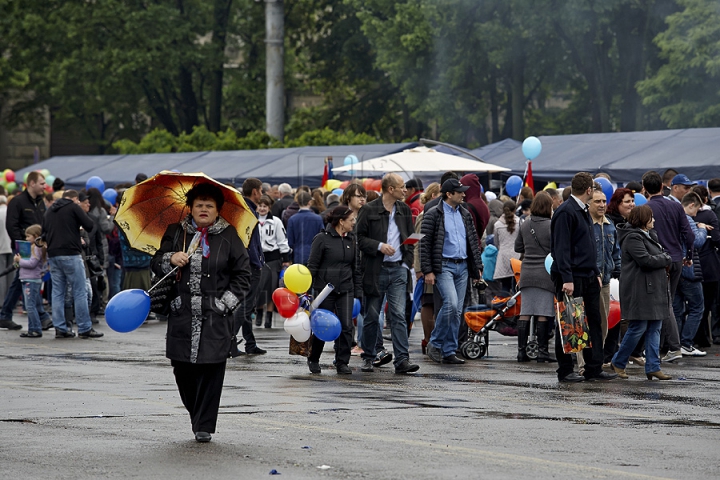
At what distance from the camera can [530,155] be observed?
997 inches

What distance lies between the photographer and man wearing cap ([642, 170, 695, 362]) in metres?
14.1

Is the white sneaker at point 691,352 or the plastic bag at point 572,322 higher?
the plastic bag at point 572,322

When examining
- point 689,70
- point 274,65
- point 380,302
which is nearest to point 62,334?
point 380,302

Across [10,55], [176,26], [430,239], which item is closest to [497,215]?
[430,239]

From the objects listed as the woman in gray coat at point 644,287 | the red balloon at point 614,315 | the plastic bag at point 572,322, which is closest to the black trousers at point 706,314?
the red balloon at point 614,315

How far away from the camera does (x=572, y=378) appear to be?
12359mm

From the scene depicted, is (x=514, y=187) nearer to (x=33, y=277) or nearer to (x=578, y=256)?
(x=33, y=277)

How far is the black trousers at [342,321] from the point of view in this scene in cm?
1316

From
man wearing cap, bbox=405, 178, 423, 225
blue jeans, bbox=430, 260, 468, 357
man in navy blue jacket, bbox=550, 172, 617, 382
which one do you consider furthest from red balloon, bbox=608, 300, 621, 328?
man wearing cap, bbox=405, 178, 423, 225

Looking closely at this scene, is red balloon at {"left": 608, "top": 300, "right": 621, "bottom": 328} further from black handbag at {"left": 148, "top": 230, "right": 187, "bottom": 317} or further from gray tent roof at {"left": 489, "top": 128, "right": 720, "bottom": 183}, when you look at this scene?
gray tent roof at {"left": 489, "top": 128, "right": 720, "bottom": 183}

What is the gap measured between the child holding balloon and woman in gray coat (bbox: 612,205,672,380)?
8.14 metres

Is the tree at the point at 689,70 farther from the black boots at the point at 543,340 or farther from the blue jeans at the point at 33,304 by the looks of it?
the black boots at the point at 543,340

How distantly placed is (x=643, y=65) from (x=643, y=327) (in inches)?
1245

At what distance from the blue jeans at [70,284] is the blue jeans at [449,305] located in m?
5.06
